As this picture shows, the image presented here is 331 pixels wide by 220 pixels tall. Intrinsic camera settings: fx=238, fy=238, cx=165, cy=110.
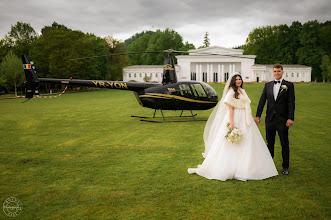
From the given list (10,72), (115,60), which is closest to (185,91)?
(10,72)

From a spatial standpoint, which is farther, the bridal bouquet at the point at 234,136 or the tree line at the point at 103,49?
the tree line at the point at 103,49

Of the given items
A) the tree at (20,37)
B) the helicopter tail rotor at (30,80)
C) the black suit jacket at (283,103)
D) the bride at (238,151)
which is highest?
the tree at (20,37)

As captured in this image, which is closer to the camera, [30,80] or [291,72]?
[30,80]

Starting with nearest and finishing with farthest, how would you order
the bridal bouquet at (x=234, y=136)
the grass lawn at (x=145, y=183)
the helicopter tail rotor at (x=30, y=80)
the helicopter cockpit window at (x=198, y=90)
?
1. the grass lawn at (x=145, y=183)
2. the bridal bouquet at (x=234, y=136)
3. the helicopter cockpit window at (x=198, y=90)
4. the helicopter tail rotor at (x=30, y=80)

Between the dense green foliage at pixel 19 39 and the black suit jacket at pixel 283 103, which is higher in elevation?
the dense green foliage at pixel 19 39

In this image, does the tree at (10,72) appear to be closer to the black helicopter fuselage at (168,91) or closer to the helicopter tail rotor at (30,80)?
the helicopter tail rotor at (30,80)

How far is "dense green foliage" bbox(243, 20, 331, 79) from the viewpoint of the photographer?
85938mm

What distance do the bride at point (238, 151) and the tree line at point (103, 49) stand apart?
11.5 feet

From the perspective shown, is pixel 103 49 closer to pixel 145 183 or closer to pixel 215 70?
pixel 215 70

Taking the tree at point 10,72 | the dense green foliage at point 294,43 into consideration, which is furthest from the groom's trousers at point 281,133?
the dense green foliage at point 294,43

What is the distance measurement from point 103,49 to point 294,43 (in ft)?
241

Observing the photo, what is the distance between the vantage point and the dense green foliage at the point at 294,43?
282 ft

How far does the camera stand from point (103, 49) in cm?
6094

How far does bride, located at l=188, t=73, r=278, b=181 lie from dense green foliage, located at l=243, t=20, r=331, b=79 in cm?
7886
